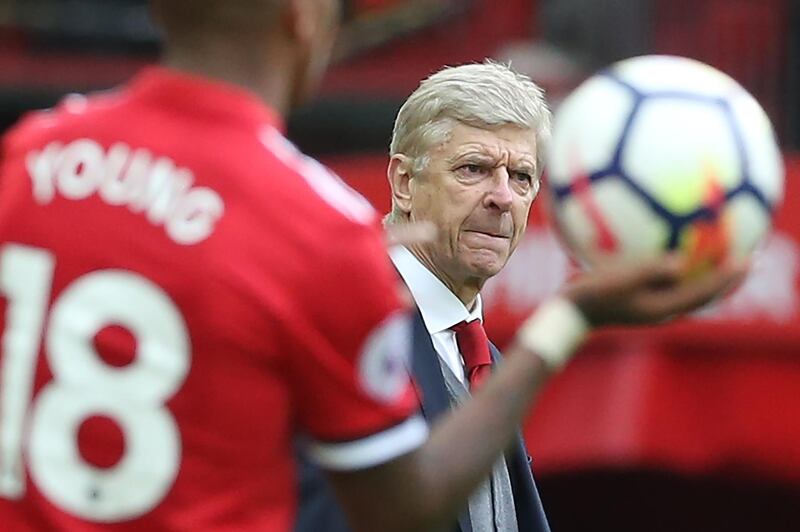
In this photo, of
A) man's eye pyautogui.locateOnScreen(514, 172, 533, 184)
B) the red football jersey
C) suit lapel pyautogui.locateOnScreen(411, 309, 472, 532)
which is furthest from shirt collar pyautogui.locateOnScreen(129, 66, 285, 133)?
man's eye pyautogui.locateOnScreen(514, 172, 533, 184)

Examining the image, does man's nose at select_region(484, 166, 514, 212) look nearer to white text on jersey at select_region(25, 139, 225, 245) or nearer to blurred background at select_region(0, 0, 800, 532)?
white text on jersey at select_region(25, 139, 225, 245)

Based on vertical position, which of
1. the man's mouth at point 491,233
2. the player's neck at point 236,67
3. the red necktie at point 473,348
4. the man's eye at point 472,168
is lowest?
the red necktie at point 473,348

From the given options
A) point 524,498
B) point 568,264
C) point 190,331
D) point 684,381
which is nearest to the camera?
point 190,331

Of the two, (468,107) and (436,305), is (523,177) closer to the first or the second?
(468,107)

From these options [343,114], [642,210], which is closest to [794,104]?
[343,114]

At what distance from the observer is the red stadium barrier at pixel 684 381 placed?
7.85 metres

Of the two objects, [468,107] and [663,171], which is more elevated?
[663,171]

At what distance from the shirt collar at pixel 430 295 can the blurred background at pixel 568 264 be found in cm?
325

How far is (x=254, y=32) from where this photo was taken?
2.86 m

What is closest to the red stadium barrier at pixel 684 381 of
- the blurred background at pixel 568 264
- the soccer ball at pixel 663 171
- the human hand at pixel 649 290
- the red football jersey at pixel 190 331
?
the blurred background at pixel 568 264

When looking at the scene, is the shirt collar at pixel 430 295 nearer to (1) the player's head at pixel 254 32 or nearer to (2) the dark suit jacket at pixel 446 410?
(2) the dark suit jacket at pixel 446 410

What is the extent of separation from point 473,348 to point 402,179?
0.40 metres

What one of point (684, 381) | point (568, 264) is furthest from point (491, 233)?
point (684, 381)

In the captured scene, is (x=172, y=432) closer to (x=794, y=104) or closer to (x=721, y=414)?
(x=721, y=414)
